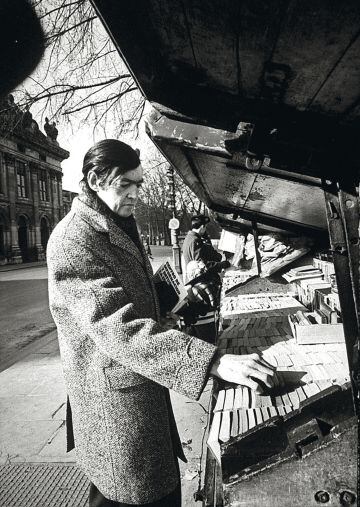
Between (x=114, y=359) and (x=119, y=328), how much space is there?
0.16 m

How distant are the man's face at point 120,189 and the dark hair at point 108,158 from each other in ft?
0.07

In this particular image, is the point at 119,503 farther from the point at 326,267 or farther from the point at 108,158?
the point at 326,267

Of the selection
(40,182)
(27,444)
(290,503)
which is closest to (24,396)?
(27,444)

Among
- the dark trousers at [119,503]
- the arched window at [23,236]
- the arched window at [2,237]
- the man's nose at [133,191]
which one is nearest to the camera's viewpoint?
the dark trousers at [119,503]

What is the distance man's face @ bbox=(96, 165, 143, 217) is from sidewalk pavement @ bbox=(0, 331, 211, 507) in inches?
89.6

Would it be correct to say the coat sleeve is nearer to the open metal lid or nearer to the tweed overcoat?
the tweed overcoat

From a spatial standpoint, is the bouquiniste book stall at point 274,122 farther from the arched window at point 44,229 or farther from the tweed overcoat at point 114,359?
the arched window at point 44,229

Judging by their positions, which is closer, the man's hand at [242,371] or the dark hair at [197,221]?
the man's hand at [242,371]

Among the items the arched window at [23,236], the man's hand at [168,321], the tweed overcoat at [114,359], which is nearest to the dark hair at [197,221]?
the man's hand at [168,321]

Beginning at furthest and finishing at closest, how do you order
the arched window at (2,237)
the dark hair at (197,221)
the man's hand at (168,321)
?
the arched window at (2,237) < the dark hair at (197,221) < the man's hand at (168,321)

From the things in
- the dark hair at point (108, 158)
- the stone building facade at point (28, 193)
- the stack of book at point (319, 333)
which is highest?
the stone building facade at point (28, 193)

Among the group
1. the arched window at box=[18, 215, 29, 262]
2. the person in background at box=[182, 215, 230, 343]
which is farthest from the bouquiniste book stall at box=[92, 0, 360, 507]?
the arched window at box=[18, 215, 29, 262]

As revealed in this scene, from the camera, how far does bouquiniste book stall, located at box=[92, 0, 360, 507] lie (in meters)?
0.89

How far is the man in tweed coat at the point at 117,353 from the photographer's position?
1315 millimetres
